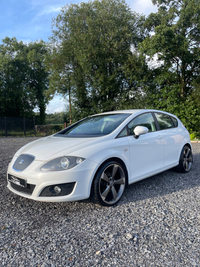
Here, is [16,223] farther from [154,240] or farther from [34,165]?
[154,240]

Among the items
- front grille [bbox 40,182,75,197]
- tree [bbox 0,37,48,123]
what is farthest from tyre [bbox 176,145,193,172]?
tree [bbox 0,37,48,123]

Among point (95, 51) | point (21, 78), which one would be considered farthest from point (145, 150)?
point (21, 78)

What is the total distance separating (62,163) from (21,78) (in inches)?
1252

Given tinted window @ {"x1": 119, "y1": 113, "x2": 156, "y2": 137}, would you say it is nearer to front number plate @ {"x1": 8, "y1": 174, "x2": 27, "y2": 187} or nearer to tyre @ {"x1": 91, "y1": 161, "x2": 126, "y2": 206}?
tyre @ {"x1": 91, "y1": 161, "x2": 126, "y2": 206}

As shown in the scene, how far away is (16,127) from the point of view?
1975cm

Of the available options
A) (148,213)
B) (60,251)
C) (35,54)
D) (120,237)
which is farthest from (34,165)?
(35,54)

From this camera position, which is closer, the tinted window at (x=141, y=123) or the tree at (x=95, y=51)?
the tinted window at (x=141, y=123)

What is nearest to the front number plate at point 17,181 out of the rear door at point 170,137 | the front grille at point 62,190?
the front grille at point 62,190

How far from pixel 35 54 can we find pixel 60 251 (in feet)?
112

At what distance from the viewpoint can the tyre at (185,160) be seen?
522cm

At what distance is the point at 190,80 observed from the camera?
51.2ft

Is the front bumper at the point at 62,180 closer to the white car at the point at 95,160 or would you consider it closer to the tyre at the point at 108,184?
the white car at the point at 95,160

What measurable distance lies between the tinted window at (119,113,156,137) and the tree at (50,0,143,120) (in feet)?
46.5

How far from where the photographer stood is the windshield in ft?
12.7
